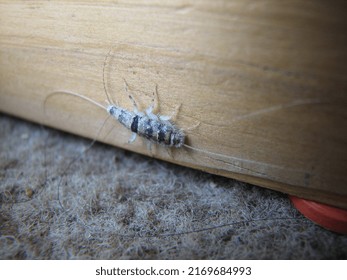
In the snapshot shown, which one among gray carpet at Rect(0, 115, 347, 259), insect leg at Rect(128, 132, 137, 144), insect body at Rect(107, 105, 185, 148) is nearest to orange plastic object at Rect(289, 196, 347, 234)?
gray carpet at Rect(0, 115, 347, 259)

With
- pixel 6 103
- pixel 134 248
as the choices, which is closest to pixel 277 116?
pixel 134 248

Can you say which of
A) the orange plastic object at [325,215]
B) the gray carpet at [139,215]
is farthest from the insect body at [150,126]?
the orange plastic object at [325,215]

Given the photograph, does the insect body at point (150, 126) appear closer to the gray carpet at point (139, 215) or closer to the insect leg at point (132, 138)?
the insect leg at point (132, 138)

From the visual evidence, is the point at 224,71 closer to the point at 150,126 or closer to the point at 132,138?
the point at 150,126

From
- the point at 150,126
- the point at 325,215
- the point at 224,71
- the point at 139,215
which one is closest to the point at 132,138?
the point at 150,126

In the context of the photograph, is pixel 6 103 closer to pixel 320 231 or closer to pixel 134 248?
pixel 134 248
